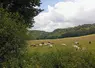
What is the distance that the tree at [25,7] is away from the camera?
2357cm

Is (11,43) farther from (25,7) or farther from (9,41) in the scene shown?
(25,7)

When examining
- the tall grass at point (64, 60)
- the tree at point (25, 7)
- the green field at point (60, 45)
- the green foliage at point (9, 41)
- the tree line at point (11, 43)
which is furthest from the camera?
the tree at point (25, 7)

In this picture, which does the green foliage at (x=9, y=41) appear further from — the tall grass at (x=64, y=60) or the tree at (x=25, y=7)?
the tree at (x=25, y=7)

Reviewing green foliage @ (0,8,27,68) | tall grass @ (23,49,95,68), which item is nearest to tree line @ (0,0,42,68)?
green foliage @ (0,8,27,68)

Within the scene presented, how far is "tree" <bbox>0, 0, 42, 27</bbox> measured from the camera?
23569 millimetres

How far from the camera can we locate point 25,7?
25.0 m

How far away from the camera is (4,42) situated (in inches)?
569

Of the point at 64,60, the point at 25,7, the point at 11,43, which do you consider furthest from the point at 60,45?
the point at 64,60

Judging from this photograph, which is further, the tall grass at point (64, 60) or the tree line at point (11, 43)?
the tree line at point (11, 43)

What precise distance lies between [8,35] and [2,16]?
1.27 metres

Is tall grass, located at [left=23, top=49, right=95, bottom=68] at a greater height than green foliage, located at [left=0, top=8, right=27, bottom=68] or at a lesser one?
lesser

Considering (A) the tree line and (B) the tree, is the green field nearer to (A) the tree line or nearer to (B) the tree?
(A) the tree line

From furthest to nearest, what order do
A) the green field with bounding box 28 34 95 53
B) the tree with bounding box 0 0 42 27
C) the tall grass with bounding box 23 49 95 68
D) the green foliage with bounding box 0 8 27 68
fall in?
1. the tree with bounding box 0 0 42 27
2. the green field with bounding box 28 34 95 53
3. the green foliage with bounding box 0 8 27 68
4. the tall grass with bounding box 23 49 95 68

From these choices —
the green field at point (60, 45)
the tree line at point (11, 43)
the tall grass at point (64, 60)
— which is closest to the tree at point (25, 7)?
the green field at point (60, 45)
